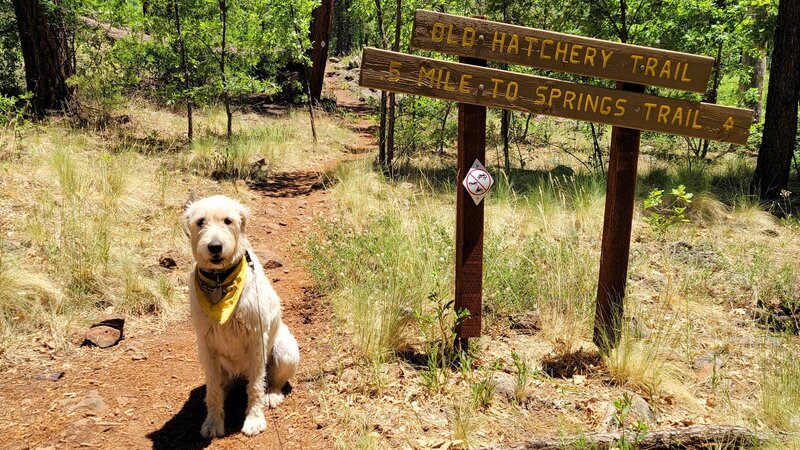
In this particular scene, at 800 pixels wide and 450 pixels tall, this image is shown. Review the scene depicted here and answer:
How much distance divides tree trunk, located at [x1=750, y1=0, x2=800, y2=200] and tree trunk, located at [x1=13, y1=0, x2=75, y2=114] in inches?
486

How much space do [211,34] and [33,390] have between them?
7.72 m

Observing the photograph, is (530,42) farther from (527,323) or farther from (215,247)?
(215,247)

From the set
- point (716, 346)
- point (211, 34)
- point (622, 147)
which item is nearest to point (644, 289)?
point (716, 346)

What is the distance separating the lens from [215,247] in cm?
324

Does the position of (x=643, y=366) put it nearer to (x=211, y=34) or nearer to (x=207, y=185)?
(x=207, y=185)

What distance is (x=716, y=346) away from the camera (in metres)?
4.48

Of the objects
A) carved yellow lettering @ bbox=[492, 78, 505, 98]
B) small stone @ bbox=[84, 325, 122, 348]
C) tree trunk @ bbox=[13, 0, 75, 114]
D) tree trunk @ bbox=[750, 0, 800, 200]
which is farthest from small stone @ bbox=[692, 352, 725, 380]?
tree trunk @ bbox=[13, 0, 75, 114]

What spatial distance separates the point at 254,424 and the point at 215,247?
1.32 meters

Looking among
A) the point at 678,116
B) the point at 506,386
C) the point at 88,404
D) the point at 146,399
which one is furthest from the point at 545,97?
the point at 88,404

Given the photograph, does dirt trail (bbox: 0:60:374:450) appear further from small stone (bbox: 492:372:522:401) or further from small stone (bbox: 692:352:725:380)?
small stone (bbox: 692:352:725:380)

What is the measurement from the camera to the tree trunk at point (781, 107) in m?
8.40

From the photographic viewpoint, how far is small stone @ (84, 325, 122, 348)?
4703mm

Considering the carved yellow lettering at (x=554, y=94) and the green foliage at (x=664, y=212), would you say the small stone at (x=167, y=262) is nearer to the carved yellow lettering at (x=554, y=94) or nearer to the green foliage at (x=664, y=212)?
the carved yellow lettering at (x=554, y=94)

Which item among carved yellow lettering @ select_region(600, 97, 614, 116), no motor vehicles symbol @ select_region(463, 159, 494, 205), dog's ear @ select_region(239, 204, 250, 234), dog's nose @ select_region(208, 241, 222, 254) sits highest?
carved yellow lettering @ select_region(600, 97, 614, 116)
